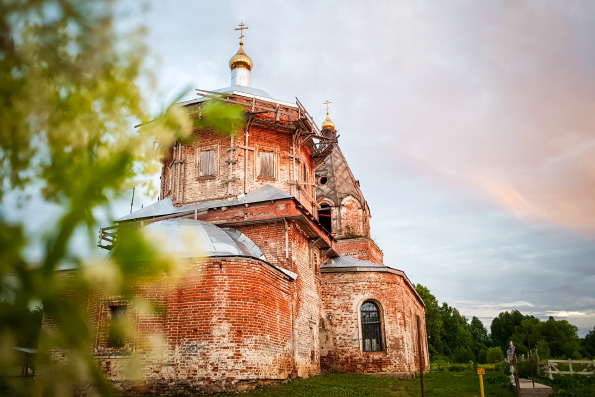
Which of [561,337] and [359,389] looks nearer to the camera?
[359,389]

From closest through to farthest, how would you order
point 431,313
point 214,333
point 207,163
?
point 214,333, point 207,163, point 431,313

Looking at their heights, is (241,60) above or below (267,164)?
above

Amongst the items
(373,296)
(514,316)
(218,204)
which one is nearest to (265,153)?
(218,204)

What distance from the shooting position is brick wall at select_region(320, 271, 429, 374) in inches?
699

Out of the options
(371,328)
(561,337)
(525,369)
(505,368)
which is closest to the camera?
(371,328)

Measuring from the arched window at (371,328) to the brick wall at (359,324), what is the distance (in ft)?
0.86

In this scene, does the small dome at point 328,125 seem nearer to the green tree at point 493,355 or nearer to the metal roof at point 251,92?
the metal roof at point 251,92

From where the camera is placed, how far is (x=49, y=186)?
1.60m

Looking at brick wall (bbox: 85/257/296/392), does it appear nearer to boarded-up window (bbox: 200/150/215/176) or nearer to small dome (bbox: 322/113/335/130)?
boarded-up window (bbox: 200/150/215/176)

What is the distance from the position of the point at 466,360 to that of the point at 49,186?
2396 inches

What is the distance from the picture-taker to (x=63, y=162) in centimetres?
163

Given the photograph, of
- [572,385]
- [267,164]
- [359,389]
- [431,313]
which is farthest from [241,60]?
[431,313]

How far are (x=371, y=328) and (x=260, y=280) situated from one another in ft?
26.6

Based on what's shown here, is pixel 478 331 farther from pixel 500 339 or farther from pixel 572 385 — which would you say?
pixel 572 385
